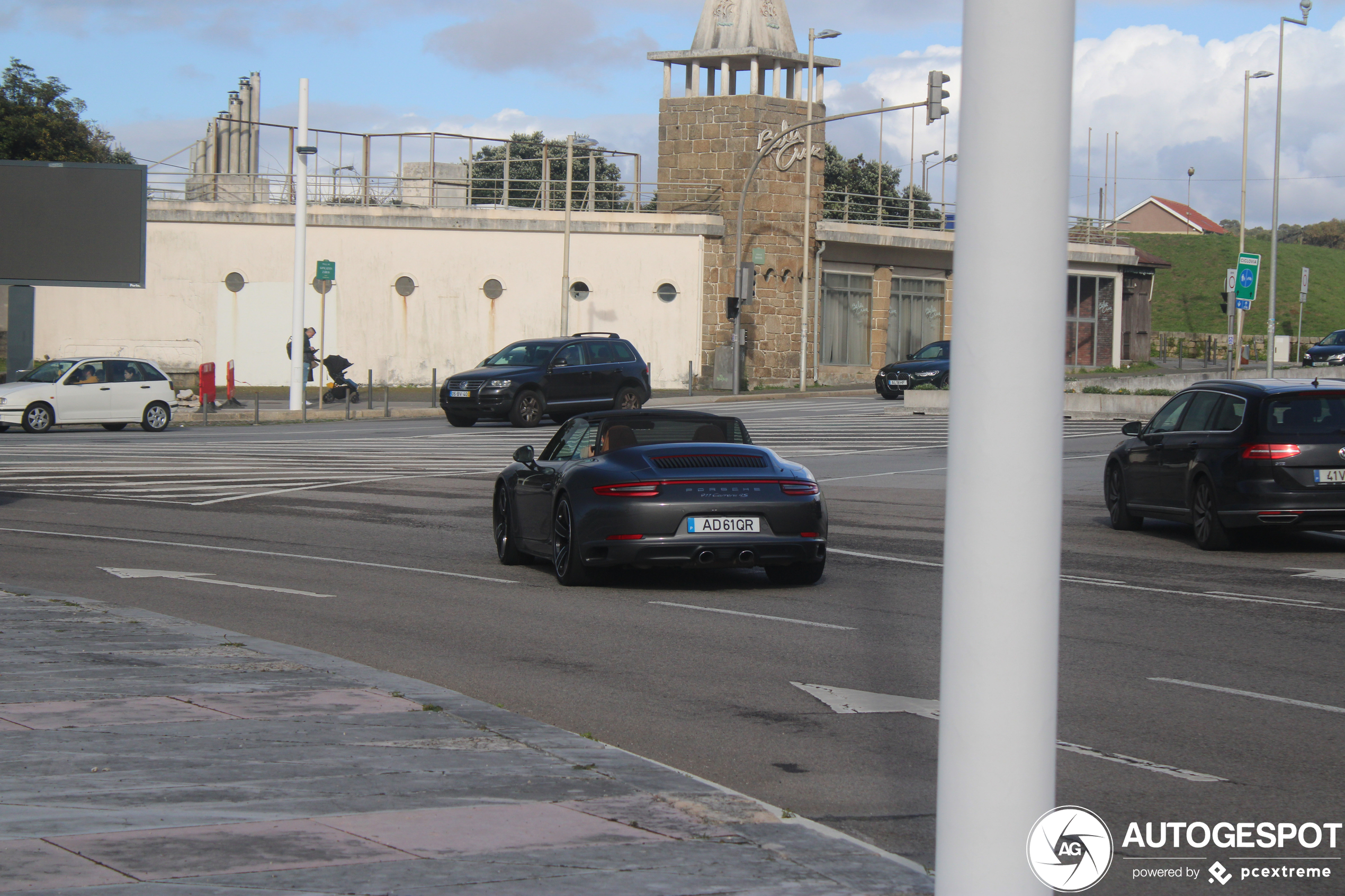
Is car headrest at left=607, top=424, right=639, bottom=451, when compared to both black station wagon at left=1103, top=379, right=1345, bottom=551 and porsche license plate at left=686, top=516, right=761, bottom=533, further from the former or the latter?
black station wagon at left=1103, top=379, right=1345, bottom=551

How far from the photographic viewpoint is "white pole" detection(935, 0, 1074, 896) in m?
3.05

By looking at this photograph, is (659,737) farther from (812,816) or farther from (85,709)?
(85,709)

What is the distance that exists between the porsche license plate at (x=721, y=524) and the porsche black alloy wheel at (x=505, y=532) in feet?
8.21

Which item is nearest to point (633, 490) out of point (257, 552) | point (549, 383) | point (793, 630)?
point (793, 630)

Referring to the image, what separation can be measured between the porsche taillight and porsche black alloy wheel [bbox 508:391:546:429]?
2080 cm

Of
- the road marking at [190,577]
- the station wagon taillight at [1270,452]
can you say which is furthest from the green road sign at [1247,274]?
the road marking at [190,577]

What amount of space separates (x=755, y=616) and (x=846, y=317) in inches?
1726

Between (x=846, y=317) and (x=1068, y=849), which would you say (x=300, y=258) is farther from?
(x=1068, y=849)

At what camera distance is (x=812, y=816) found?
5180 millimetres

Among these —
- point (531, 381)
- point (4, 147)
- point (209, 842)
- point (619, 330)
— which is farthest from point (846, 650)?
point (4, 147)

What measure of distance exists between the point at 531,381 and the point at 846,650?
23.6 meters

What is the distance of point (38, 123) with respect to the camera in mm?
58469

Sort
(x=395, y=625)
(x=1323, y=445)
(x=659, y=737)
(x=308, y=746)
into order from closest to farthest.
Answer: (x=308, y=746) < (x=659, y=737) < (x=395, y=625) < (x=1323, y=445)

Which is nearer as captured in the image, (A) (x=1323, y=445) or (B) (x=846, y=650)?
(B) (x=846, y=650)
